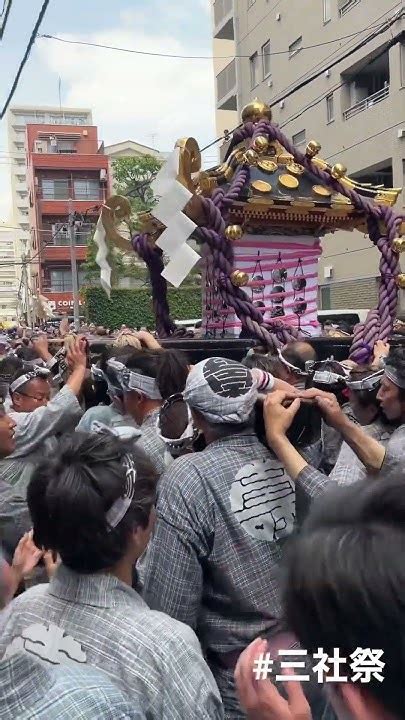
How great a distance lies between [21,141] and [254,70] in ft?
167

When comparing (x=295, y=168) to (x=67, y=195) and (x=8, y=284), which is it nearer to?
(x=67, y=195)

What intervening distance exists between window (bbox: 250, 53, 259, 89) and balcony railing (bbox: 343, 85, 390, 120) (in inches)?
218

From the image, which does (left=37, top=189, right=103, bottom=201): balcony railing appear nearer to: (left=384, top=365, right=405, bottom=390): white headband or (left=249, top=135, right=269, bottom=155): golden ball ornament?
(left=249, top=135, right=269, bottom=155): golden ball ornament

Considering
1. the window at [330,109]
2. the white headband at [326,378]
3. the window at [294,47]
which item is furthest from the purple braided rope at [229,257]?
the window at [294,47]

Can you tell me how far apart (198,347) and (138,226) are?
1.66 metres

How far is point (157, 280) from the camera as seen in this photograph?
237 inches

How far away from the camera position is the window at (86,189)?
136 feet

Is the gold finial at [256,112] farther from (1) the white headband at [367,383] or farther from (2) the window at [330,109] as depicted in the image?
(2) the window at [330,109]

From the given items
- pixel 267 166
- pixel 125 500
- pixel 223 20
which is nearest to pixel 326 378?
pixel 125 500

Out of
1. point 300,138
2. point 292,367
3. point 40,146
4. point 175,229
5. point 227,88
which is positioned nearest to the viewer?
point 292,367

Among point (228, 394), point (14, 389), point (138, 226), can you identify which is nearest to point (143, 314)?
point (138, 226)

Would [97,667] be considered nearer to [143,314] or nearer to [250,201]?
[250,201]

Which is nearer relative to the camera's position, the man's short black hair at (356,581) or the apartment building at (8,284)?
the man's short black hair at (356,581)

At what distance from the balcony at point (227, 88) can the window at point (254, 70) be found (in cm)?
145
